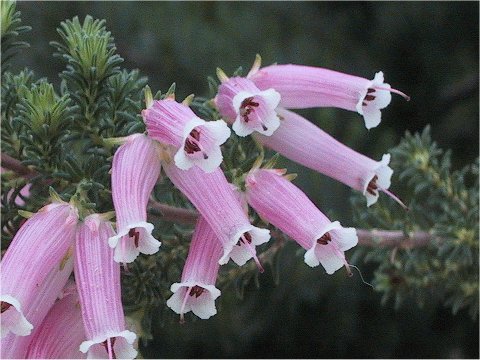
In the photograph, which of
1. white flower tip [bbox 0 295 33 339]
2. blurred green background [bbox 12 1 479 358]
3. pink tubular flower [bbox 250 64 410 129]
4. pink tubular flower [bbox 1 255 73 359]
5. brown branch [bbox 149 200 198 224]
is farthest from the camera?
blurred green background [bbox 12 1 479 358]

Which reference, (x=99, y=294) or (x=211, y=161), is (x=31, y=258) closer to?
(x=99, y=294)

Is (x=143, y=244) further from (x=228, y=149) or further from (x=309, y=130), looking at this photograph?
(x=309, y=130)

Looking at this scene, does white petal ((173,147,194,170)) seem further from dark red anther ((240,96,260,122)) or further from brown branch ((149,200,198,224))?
brown branch ((149,200,198,224))

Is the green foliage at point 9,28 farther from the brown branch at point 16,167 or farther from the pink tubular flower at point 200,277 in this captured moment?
the pink tubular flower at point 200,277

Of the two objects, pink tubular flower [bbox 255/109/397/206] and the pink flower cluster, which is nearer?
the pink flower cluster

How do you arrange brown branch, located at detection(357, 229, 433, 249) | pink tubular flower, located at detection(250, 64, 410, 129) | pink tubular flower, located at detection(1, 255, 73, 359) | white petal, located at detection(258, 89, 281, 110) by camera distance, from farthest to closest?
brown branch, located at detection(357, 229, 433, 249) < pink tubular flower, located at detection(250, 64, 410, 129) < white petal, located at detection(258, 89, 281, 110) < pink tubular flower, located at detection(1, 255, 73, 359)

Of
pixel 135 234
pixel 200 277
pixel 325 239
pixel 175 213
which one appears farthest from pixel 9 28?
pixel 325 239

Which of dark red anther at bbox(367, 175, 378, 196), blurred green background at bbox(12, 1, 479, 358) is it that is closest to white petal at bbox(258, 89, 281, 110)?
dark red anther at bbox(367, 175, 378, 196)

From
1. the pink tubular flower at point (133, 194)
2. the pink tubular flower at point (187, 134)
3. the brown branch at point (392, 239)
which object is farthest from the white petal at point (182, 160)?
the brown branch at point (392, 239)
